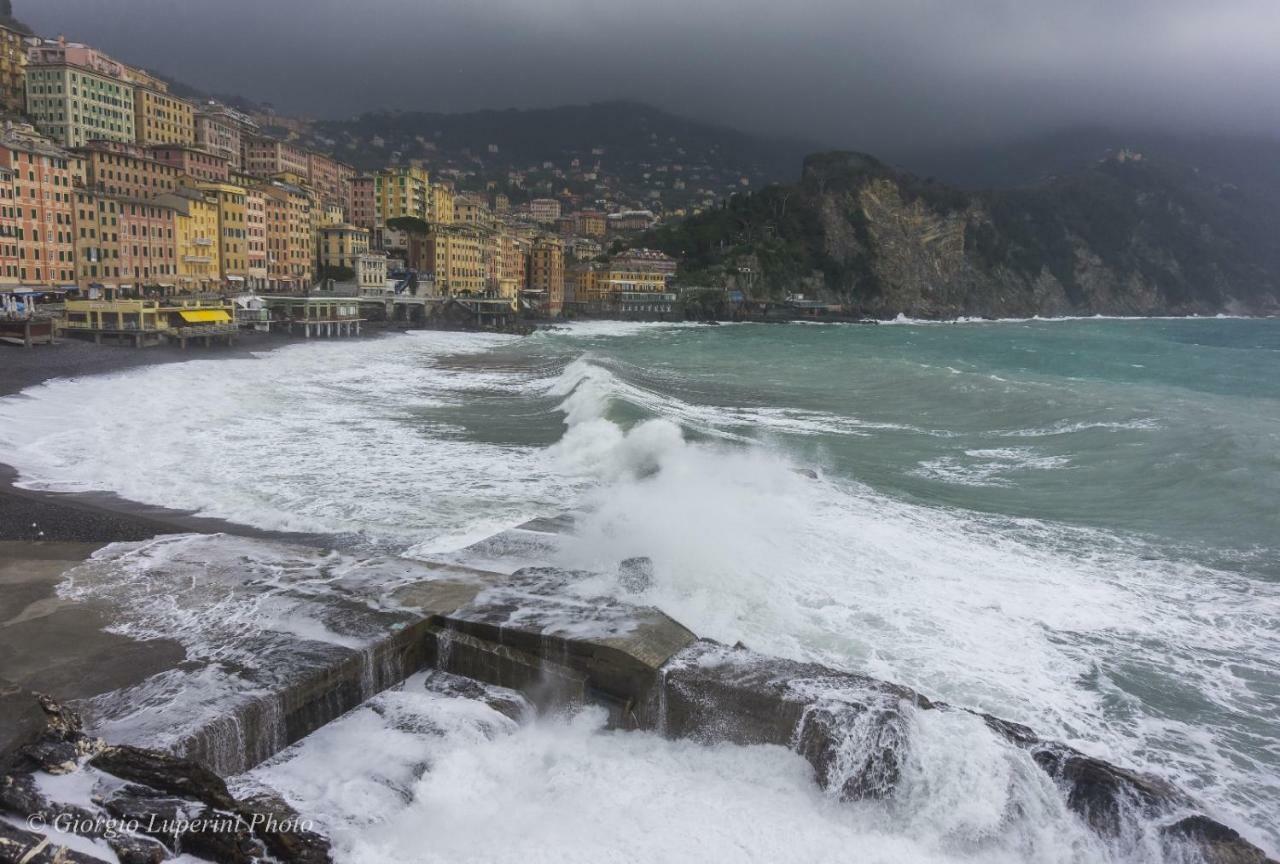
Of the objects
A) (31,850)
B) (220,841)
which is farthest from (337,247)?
(31,850)

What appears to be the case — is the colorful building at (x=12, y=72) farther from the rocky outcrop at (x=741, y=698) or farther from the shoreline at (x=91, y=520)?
the rocky outcrop at (x=741, y=698)

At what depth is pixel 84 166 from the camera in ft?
A: 204

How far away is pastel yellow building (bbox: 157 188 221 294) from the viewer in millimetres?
66750

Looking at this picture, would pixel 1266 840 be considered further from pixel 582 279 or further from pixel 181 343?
pixel 582 279

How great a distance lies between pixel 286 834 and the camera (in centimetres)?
665

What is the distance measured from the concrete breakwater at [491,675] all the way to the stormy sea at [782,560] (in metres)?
0.24

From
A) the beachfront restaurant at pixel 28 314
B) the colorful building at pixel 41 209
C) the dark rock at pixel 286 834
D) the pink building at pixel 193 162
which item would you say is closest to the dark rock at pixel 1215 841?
the dark rock at pixel 286 834

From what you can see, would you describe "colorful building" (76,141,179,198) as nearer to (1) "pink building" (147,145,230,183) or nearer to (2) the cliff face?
(1) "pink building" (147,145,230,183)

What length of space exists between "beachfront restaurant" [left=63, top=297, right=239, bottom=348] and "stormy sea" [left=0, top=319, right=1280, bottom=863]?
15393 millimetres

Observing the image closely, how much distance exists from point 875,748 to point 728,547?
6548 mm

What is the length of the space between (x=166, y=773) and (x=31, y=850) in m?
1.34

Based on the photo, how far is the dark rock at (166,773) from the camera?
6770 mm

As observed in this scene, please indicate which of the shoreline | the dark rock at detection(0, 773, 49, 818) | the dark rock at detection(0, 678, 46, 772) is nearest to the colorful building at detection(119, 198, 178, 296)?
the shoreline

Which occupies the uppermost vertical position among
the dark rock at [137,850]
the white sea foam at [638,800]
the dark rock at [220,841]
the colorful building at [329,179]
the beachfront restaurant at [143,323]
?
the colorful building at [329,179]
